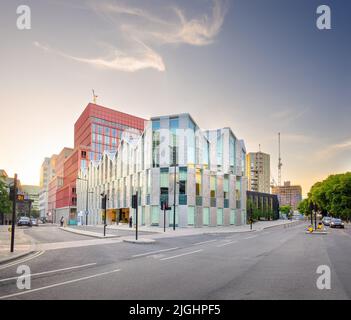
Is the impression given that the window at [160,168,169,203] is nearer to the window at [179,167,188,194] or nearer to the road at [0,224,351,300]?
the window at [179,167,188,194]

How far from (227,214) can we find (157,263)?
45.7m

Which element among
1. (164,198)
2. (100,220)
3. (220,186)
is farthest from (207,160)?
(100,220)

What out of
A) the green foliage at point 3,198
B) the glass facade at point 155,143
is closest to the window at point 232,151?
the glass facade at point 155,143

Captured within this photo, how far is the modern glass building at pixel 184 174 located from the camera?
1935 inches

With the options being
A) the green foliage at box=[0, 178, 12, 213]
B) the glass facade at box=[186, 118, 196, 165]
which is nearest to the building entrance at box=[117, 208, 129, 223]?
the glass facade at box=[186, 118, 196, 165]

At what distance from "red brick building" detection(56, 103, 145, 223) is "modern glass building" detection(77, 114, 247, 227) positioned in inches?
1941

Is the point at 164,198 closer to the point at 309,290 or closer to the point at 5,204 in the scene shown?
the point at 5,204

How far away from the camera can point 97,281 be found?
354 inches

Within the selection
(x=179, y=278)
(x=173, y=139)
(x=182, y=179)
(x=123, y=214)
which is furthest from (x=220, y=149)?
(x=179, y=278)

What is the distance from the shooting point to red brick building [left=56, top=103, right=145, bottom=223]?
111 m

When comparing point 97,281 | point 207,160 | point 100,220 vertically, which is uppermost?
point 207,160

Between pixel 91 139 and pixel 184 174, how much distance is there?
70092 millimetres

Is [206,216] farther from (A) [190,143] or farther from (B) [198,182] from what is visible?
(A) [190,143]

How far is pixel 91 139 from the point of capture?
112125 mm
